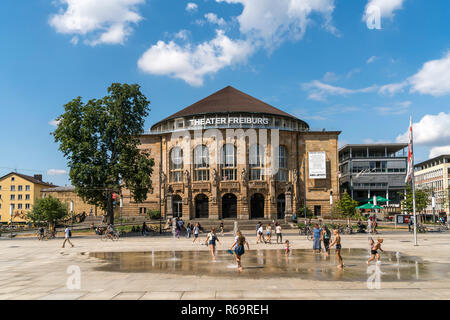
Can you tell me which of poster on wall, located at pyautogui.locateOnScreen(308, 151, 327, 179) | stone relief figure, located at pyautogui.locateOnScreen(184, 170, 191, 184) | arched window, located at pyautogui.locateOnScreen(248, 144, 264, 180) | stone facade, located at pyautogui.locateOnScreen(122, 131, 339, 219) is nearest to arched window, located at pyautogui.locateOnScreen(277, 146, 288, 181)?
stone facade, located at pyautogui.locateOnScreen(122, 131, 339, 219)

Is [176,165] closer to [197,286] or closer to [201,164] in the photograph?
[201,164]

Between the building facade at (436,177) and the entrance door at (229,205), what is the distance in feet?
171

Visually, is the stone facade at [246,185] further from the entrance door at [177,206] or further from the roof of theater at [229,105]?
the roof of theater at [229,105]

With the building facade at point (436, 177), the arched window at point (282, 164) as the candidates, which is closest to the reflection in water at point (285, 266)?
the arched window at point (282, 164)

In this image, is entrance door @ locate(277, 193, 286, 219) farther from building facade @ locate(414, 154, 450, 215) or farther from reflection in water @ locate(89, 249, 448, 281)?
building facade @ locate(414, 154, 450, 215)

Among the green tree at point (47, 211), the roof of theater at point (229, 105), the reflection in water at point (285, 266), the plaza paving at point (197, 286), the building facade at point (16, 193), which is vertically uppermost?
the roof of theater at point (229, 105)

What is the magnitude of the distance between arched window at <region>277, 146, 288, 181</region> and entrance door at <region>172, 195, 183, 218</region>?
17.3m

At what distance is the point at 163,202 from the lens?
67.2m

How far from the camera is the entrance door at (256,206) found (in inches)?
2552

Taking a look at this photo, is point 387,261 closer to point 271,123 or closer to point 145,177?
point 145,177

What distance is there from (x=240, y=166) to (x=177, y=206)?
13.2m

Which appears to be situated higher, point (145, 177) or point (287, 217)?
point (145, 177)
